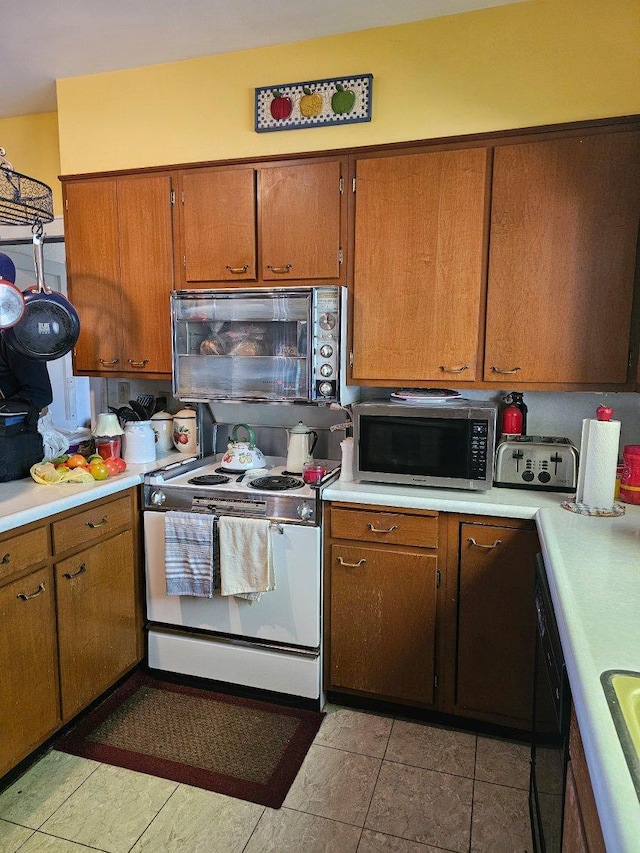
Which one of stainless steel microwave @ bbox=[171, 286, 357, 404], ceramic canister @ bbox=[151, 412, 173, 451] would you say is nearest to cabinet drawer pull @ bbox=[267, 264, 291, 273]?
stainless steel microwave @ bbox=[171, 286, 357, 404]

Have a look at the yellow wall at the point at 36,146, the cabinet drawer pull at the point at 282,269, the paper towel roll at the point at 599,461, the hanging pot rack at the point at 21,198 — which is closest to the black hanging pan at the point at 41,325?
the hanging pot rack at the point at 21,198

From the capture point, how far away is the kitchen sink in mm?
773

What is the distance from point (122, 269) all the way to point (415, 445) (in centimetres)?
163

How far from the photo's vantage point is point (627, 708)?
870mm

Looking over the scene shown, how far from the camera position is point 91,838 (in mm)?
1703

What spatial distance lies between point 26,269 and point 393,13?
2735 mm

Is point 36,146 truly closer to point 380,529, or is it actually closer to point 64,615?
point 64,615

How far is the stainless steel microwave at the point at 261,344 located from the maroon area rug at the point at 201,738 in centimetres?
129

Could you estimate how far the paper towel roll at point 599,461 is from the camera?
185 centimetres

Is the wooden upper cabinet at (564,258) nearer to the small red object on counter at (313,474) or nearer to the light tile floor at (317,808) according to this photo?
the small red object on counter at (313,474)

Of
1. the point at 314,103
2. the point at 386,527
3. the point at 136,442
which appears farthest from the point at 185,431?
the point at 314,103

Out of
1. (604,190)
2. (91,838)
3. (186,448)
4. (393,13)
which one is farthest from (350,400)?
(91,838)

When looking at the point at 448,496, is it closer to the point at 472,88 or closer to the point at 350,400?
the point at 350,400

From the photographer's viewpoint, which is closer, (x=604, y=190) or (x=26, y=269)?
(x=604, y=190)
